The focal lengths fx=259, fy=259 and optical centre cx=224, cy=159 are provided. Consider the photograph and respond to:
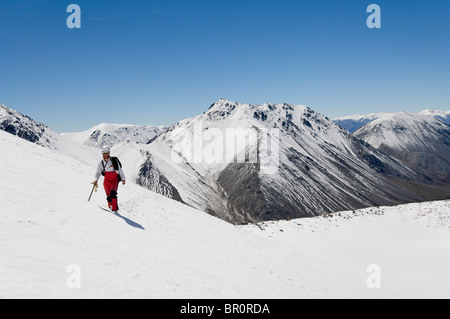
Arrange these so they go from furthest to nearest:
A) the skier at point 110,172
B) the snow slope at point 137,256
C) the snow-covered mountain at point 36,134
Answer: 1. the snow-covered mountain at point 36,134
2. the skier at point 110,172
3. the snow slope at point 137,256

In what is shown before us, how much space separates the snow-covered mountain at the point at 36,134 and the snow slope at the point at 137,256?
582 feet

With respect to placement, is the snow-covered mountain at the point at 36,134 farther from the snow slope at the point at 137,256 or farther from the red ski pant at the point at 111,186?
the red ski pant at the point at 111,186

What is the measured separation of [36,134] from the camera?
616ft

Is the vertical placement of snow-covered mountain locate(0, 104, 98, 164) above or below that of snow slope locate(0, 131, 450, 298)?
above

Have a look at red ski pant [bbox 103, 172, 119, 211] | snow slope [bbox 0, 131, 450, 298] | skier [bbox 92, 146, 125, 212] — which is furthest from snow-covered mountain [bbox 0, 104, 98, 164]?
skier [bbox 92, 146, 125, 212]

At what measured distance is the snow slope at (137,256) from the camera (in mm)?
8570

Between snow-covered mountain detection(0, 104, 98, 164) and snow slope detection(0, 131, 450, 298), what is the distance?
177372 millimetres

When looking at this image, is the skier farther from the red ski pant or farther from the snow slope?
the snow slope

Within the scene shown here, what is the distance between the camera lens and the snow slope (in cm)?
857

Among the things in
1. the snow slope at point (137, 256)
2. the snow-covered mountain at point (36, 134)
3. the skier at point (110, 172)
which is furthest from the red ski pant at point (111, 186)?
the snow-covered mountain at point (36, 134)

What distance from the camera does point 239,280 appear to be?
12.3 metres

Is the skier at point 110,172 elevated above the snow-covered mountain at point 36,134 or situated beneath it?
situated beneath
